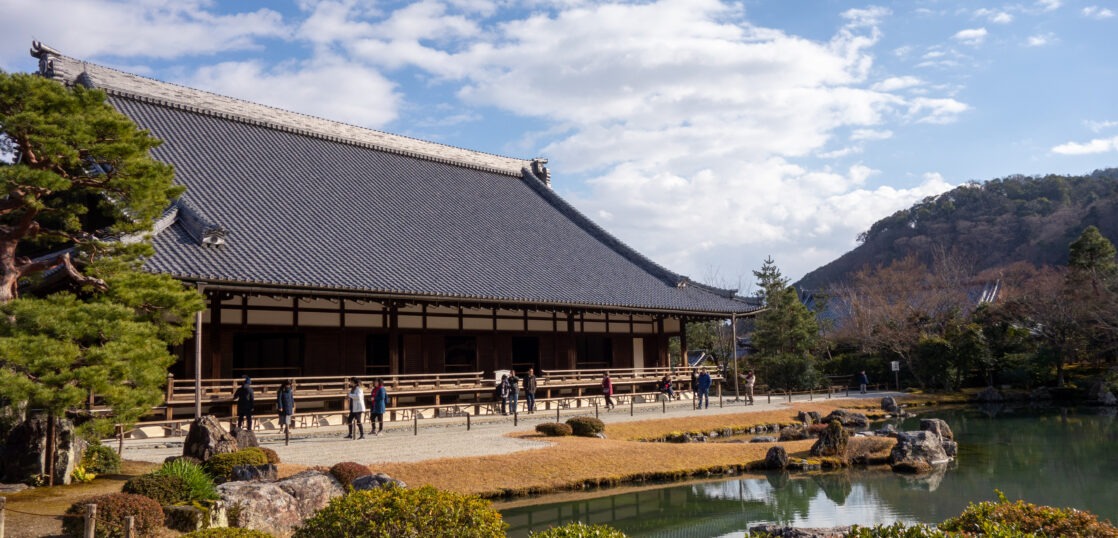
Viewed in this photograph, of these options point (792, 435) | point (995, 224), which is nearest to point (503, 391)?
point (792, 435)

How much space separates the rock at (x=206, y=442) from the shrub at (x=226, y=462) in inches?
22.0

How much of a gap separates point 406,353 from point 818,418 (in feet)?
51.5

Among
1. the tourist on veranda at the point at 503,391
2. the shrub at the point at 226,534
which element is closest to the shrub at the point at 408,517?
the shrub at the point at 226,534

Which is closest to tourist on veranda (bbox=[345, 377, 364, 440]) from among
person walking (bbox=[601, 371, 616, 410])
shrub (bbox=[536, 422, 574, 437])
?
shrub (bbox=[536, 422, 574, 437])

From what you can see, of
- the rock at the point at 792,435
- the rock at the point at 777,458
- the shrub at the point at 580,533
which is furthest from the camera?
the rock at the point at 792,435

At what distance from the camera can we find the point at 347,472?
12383 millimetres

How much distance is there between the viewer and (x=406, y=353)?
25047 millimetres

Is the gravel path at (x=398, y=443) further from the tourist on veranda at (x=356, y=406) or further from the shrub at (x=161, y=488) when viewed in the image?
the shrub at (x=161, y=488)

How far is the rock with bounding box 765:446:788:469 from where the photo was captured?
60.8ft

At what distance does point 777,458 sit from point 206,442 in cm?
1271

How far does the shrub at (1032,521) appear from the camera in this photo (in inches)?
273

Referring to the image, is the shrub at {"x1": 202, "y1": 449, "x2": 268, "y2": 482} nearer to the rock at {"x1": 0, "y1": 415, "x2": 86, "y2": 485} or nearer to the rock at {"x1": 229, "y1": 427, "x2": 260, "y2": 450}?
the rock at {"x1": 0, "y1": 415, "x2": 86, "y2": 485}

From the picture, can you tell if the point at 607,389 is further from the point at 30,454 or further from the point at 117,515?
the point at 117,515

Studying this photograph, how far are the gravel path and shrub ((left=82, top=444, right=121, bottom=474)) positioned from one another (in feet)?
7.49
